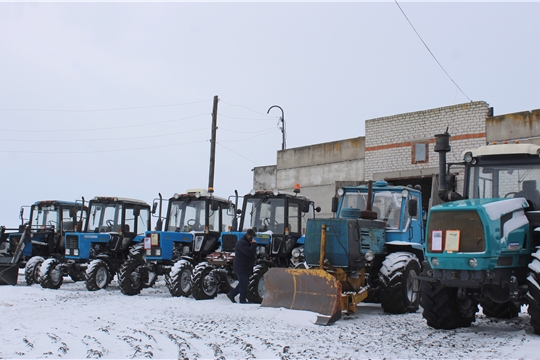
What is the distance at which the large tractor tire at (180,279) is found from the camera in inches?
534

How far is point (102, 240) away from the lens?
674 inches

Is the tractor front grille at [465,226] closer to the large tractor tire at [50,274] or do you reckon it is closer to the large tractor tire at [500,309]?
the large tractor tire at [500,309]

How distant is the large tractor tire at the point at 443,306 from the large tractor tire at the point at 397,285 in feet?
5.03

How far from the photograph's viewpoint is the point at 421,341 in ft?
25.3

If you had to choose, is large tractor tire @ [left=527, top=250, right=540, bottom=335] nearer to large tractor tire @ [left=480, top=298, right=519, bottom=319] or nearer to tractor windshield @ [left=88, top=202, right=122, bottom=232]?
large tractor tire @ [left=480, top=298, right=519, bottom=319]

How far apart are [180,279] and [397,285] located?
528 centimetres

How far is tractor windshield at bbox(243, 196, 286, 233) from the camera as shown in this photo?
13.8 metres

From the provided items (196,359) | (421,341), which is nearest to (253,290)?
(421,341)

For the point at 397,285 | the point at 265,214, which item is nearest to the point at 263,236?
the point at 265,214

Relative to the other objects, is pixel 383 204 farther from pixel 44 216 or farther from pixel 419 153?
pixel 44 216

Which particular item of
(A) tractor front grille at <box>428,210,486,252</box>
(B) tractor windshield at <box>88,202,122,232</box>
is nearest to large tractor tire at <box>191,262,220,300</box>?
(B) tractor windshield at <box>88,202,122,232</box>

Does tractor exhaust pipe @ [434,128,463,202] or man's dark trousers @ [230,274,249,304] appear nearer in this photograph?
tractor exhaust pipe @ [434,128,463,202]

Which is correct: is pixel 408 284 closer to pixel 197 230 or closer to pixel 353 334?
pixel 353 334

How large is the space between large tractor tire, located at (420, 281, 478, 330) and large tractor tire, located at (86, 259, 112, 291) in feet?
31.4
